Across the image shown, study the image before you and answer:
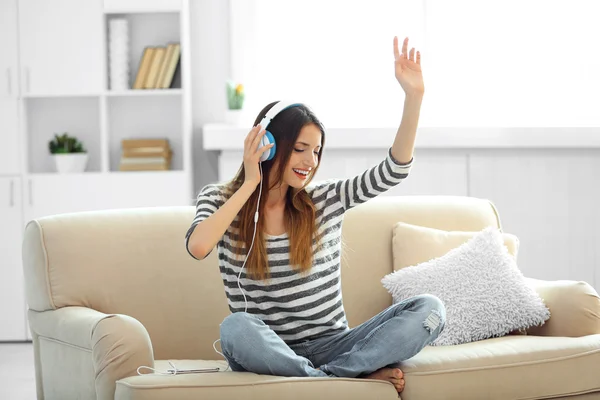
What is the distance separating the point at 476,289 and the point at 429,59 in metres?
2.30

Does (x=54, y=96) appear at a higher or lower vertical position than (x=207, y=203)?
higher

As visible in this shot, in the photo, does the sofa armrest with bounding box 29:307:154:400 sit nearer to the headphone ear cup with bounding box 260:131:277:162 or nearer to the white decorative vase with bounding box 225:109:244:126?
the headphone ear cup with bounding box 260:131:277:162

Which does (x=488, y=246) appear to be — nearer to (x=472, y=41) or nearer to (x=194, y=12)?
(x=472, y=41)

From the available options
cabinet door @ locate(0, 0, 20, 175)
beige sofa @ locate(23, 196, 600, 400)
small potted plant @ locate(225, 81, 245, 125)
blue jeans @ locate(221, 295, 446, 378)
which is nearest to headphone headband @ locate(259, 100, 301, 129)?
blue jeans @ locate(221, 295, 446, 378)

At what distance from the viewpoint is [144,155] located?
15.1 feet

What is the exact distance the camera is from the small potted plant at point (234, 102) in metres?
4.58

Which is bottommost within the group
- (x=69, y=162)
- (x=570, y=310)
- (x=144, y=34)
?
(x=570, y=310)

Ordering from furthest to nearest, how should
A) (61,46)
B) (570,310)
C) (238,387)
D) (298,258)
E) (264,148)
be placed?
(61,46) → (570,310) → (298,258) → (264,148) → (238,387)

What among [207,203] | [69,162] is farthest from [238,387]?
[69,162]

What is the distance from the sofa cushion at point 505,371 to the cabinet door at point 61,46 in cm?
275

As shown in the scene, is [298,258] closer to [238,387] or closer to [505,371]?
[238,387]

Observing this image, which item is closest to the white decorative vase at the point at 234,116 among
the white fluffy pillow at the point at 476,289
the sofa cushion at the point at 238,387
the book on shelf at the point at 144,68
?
the book on shelf at the point at 144,68

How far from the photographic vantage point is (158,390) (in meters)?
2.10

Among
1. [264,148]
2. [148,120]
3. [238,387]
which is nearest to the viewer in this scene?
[238,387]
